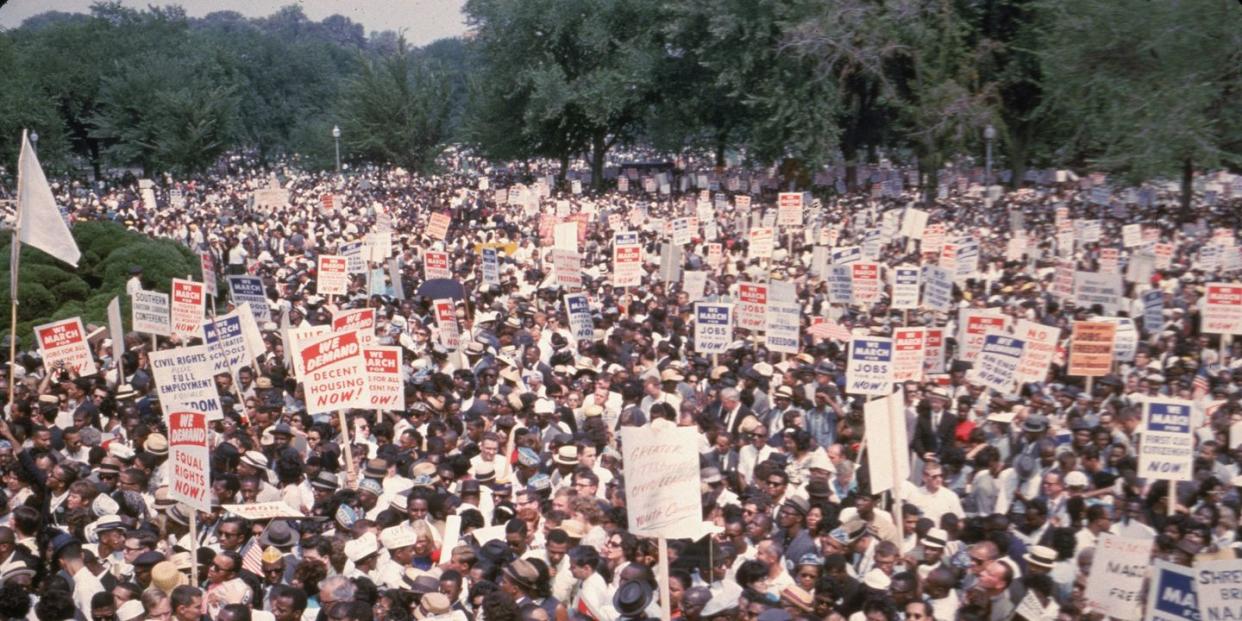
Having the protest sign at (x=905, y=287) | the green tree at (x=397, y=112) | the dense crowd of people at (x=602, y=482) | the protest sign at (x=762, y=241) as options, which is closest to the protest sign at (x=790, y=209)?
the protest sign at (x=762, y=241)

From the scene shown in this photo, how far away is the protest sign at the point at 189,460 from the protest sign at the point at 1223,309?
11269mm

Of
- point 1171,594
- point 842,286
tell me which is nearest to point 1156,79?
point 842,286

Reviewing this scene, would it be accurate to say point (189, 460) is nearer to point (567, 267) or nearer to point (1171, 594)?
point (1171, 594)

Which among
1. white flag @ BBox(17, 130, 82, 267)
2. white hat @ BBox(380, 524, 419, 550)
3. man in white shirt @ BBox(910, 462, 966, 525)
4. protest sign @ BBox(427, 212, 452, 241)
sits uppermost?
white flag @ BBox(17, 130, 82, 267)

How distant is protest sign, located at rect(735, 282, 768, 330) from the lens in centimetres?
1477

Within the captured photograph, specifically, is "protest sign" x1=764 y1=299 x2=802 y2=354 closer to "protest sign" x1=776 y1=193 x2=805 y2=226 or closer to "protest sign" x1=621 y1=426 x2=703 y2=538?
"protest sign" x1=621 y1=426 x2=703 y2=538

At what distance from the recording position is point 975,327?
13523mm

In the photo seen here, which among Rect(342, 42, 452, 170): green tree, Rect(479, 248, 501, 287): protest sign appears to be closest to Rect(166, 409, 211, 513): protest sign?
Rect(479, 248, 501, 287): protest sign

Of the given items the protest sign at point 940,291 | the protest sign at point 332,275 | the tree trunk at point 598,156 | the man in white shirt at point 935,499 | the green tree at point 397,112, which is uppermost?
the green tree at point 397,112

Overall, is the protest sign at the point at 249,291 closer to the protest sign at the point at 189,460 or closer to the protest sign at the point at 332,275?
the protest sign at the point at 332,275

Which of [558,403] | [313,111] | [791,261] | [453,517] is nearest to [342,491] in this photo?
[453,517]

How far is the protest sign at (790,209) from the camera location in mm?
26203

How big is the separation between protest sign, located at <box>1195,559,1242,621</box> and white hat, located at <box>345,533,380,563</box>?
15.1 feet

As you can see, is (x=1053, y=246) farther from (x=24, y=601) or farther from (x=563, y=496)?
(x=24, y=601)
